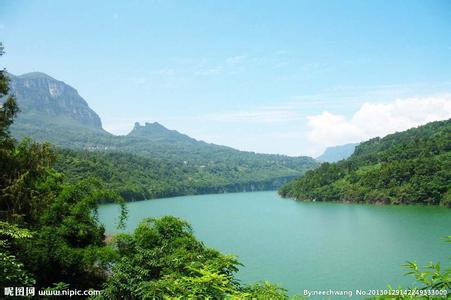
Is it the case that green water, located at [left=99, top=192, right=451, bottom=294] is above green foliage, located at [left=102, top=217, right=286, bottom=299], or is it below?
below

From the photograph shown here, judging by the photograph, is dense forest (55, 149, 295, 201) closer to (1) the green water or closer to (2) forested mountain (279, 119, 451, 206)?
(1) the green water

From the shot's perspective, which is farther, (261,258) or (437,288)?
(261,258)

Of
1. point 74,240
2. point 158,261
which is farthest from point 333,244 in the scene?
point 74,240

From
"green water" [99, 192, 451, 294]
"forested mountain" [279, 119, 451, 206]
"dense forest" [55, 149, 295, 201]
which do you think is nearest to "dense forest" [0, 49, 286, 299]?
"green water" [99, 192, 451, 294]

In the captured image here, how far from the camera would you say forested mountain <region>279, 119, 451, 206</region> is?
7538 centimetres

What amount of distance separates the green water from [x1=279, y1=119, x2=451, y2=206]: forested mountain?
8.03 m

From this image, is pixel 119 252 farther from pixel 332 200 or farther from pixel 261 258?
pixel 332 200

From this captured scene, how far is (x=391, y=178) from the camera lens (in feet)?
278

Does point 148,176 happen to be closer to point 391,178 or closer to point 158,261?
point 391,178

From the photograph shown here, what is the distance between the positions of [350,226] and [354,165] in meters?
58.1

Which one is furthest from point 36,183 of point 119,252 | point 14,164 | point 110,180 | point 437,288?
point 110,180

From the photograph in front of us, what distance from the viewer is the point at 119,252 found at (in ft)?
51.8

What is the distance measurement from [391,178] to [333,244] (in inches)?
1930

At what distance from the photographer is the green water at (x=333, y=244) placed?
27.3 m
